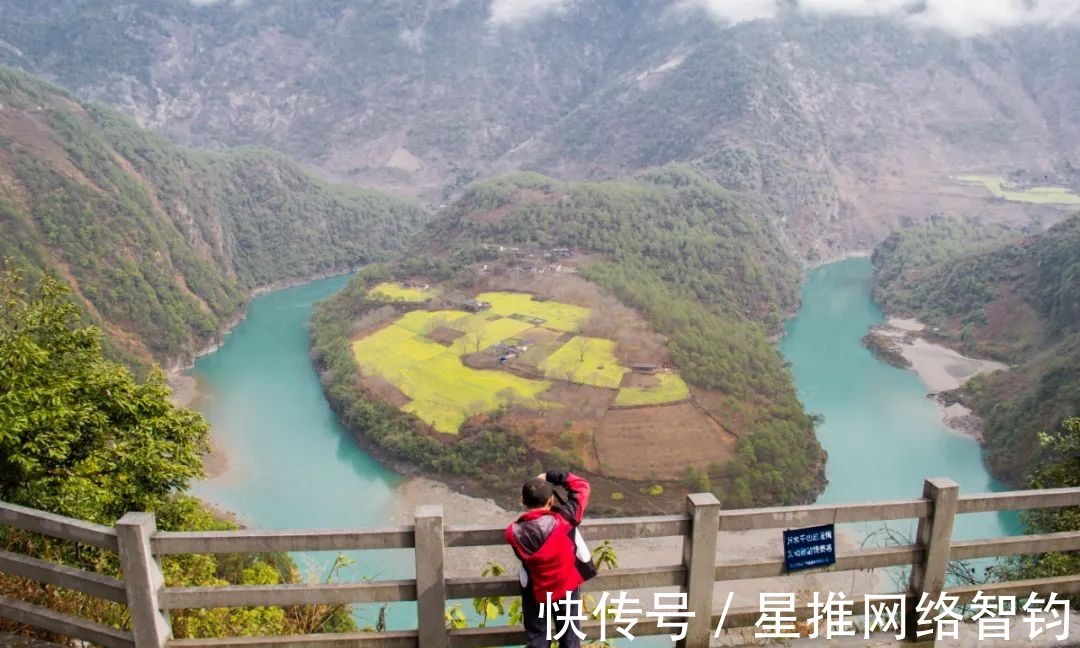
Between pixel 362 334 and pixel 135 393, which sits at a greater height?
pixel 362 334

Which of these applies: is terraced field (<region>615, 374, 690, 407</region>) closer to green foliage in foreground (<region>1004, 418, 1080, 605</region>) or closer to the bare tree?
the bare tree

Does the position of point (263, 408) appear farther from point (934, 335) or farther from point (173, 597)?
point (934, 335)

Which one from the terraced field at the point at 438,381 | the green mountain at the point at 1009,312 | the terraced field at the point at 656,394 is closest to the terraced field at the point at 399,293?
the terraced field at the point at 438,381

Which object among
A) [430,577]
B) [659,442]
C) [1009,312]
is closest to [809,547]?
[430,577]

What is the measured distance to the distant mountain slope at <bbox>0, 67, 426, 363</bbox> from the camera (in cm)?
6072

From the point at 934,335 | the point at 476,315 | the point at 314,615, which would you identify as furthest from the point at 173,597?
the point at 934,335

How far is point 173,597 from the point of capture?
478 centimetres

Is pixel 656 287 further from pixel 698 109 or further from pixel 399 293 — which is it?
pixel 698 109

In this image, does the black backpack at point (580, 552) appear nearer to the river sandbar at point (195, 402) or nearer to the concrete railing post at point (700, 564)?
the concrete railing post at point (700, 564)

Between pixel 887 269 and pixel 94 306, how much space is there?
8163 centimetres

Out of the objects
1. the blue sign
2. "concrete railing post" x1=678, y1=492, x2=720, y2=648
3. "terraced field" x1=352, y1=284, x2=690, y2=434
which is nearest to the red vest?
→ "concrete railing post" x1=678, y1=492, x2=720, y2=648

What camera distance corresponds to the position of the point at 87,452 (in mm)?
9086

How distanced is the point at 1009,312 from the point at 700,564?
230 feet

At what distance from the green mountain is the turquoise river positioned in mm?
2922
